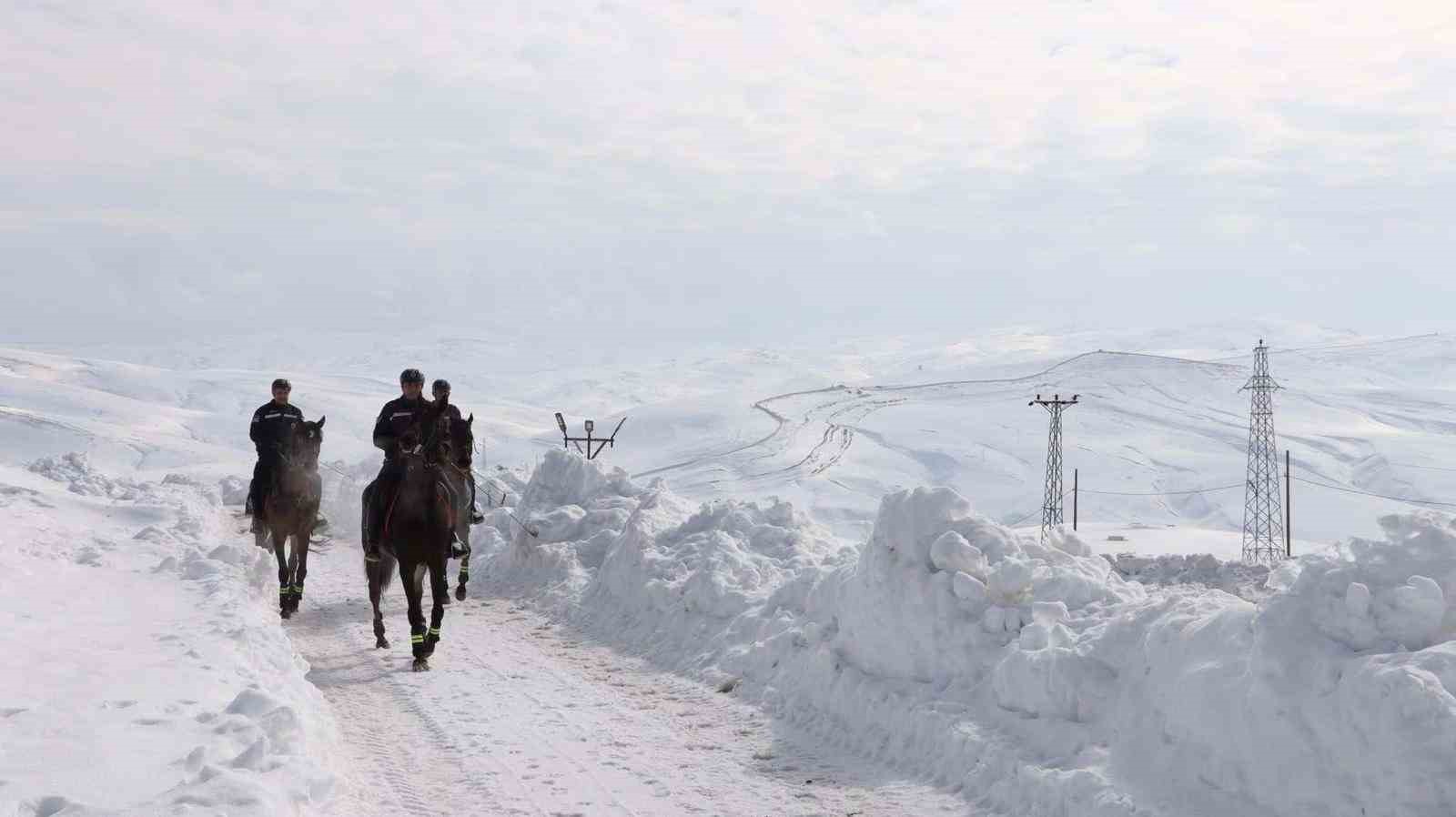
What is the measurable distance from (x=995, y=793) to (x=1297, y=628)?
1892 mm

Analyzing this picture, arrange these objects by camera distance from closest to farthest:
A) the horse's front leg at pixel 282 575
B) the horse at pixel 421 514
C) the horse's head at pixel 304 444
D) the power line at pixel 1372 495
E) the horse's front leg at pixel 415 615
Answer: the horse's front leg at pixel 415 615 → the horse at pixel 421 514 → the horse's front leg at pixel 282 575 → the horse's head at pixel 304 444 → the power line at pixel 1372 495

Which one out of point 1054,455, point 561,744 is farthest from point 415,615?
point 1054,455

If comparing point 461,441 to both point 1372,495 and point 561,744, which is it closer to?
point 561,744

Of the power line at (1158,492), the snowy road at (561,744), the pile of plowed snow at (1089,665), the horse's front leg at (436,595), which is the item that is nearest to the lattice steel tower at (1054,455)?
the power line at (1158,492)

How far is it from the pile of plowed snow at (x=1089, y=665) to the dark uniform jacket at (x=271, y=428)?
14.6 feet

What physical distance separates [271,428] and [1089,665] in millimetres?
9862

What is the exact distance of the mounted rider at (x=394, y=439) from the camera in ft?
36.0

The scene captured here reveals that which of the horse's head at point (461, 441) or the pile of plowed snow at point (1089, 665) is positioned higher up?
the horse's head at point (461, 441)

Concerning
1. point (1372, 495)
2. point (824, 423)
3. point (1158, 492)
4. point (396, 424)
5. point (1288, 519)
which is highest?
point (396, 424)

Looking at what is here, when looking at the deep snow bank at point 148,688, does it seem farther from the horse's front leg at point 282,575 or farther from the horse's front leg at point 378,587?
Result: the horse's front leg at point 378,587

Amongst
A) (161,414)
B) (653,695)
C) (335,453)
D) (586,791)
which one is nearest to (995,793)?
(586,791)

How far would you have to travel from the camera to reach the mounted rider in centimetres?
1096

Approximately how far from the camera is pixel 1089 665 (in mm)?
7508

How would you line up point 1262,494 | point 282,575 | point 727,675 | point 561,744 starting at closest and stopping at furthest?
point 561,744 < point 727,675 < point 282,575 < point 1262,494
